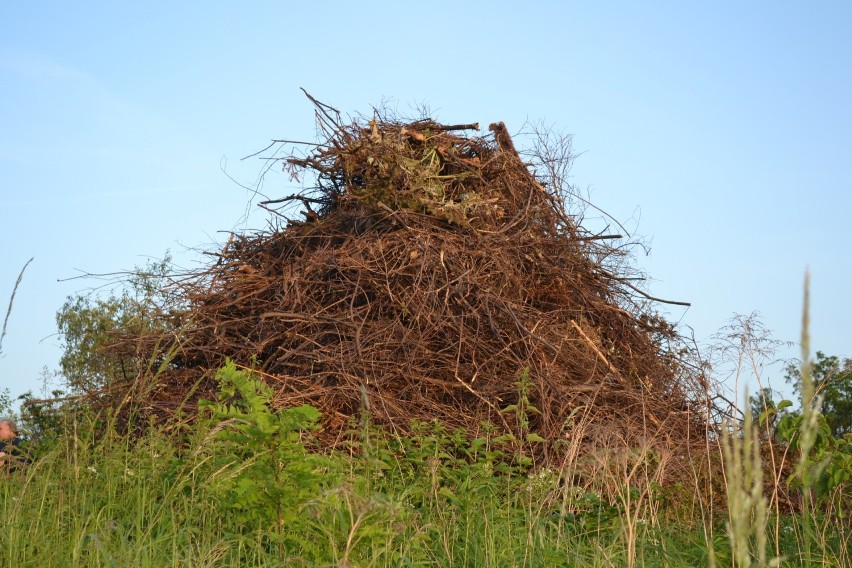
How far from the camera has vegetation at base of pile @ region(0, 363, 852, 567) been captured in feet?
11.4

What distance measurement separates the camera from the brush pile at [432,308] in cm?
663

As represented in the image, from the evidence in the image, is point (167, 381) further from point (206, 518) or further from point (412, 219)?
point (206, 518)

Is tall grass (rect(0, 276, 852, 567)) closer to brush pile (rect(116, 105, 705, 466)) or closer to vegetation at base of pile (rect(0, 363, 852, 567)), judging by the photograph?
vegetation at base of pile (rect(0, 363, 852, 567))

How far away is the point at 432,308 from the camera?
7.00m

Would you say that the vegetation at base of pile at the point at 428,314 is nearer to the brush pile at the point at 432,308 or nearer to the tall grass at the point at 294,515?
the brush pile at the point at 432,308

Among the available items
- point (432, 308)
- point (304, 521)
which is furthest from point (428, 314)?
point (304, 521)

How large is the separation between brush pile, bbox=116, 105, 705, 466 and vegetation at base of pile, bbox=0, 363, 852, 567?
108cm

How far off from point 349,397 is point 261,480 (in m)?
2.79

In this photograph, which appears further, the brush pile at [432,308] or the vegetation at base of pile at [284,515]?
the brush pile at [432,308]

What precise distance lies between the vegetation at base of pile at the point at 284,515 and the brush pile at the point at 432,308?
3.56 ft

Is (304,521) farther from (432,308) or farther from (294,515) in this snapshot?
(432,308)

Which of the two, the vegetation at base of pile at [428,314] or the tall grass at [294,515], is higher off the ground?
the vegetation at base of pile at [428,314]

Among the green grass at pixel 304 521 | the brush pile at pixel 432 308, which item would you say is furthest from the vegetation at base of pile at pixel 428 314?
the green grass at pixel 304 521

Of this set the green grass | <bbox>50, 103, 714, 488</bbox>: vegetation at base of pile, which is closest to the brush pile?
<bbox>50, 103, 714, 488</bbox>: vegetation at base of pile
